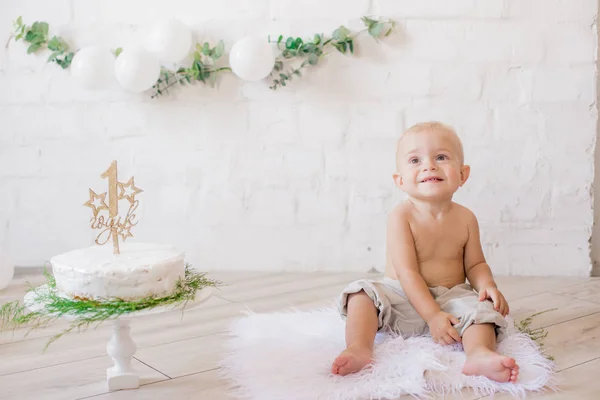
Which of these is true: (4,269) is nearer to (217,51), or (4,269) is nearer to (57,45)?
(57,45)

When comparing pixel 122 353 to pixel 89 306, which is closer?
pixel 89 306

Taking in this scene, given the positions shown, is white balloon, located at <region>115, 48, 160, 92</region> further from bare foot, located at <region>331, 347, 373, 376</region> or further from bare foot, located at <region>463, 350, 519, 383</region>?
bare foot, located at <region>463, 350, 519, 383</region>

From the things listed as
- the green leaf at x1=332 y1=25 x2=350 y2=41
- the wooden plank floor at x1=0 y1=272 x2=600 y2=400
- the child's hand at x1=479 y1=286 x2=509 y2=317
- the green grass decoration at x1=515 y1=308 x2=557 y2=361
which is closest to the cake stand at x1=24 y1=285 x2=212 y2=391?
the wooden plank floor at x1=0 y1=272 x2=600 y2=400

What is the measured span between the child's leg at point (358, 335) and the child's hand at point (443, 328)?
0.12 metres

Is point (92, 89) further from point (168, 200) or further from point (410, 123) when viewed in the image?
point (410, 123)

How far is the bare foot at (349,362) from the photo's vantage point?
1.29 metres

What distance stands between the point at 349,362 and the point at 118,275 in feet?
1.47

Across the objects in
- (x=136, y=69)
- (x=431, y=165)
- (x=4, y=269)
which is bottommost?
(x=4, y=269)

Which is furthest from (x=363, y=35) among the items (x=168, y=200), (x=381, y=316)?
(x=381, y=316)

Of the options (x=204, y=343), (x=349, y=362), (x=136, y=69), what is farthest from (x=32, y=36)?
(x=349, y=362)

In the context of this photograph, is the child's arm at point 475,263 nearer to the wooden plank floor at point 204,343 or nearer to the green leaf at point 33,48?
the wooden plank floor at point 204,343

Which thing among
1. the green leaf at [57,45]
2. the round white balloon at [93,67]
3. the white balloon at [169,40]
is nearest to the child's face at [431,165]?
the white balloon at [169,40]

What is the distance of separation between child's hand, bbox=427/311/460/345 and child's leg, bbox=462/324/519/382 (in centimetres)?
3

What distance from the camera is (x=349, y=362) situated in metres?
1.30
